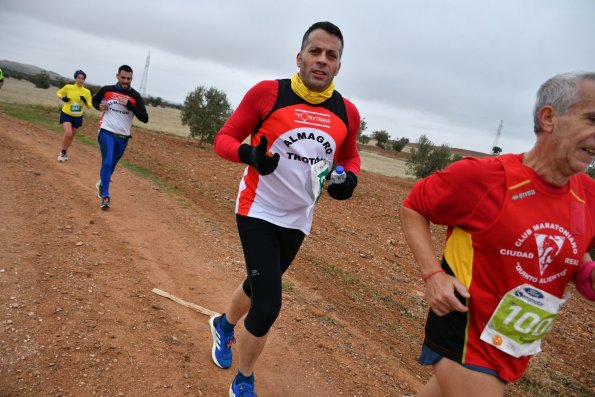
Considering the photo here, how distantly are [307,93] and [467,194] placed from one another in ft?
4.83

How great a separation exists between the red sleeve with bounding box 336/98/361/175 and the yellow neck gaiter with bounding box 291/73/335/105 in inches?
9.9

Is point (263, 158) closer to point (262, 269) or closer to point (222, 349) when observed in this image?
point (262, 269)

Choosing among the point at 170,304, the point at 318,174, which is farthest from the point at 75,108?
the point at 318,174

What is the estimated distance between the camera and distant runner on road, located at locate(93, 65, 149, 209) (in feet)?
23.6

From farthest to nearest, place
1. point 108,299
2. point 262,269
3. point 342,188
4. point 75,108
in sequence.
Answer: point 75,108 → point 108,299 → point 342,188 → point 262,269

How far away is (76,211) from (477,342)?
20.5 feet

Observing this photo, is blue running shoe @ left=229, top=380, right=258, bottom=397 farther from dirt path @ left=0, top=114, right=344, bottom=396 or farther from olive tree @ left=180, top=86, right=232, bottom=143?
olive tree @ left=180, top=86, right=232, bottom=143

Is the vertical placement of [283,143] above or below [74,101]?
above

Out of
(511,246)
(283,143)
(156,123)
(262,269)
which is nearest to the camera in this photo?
(511,246)

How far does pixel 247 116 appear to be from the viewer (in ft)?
9.92

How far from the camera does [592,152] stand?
190 centimetres

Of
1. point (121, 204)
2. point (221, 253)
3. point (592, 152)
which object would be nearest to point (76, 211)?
point (121, 204)

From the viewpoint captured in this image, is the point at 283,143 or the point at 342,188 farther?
the point at 342,188

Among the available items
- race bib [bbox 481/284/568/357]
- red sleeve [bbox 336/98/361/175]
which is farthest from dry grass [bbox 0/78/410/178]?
race bib [bbox 481/284/568/357]
